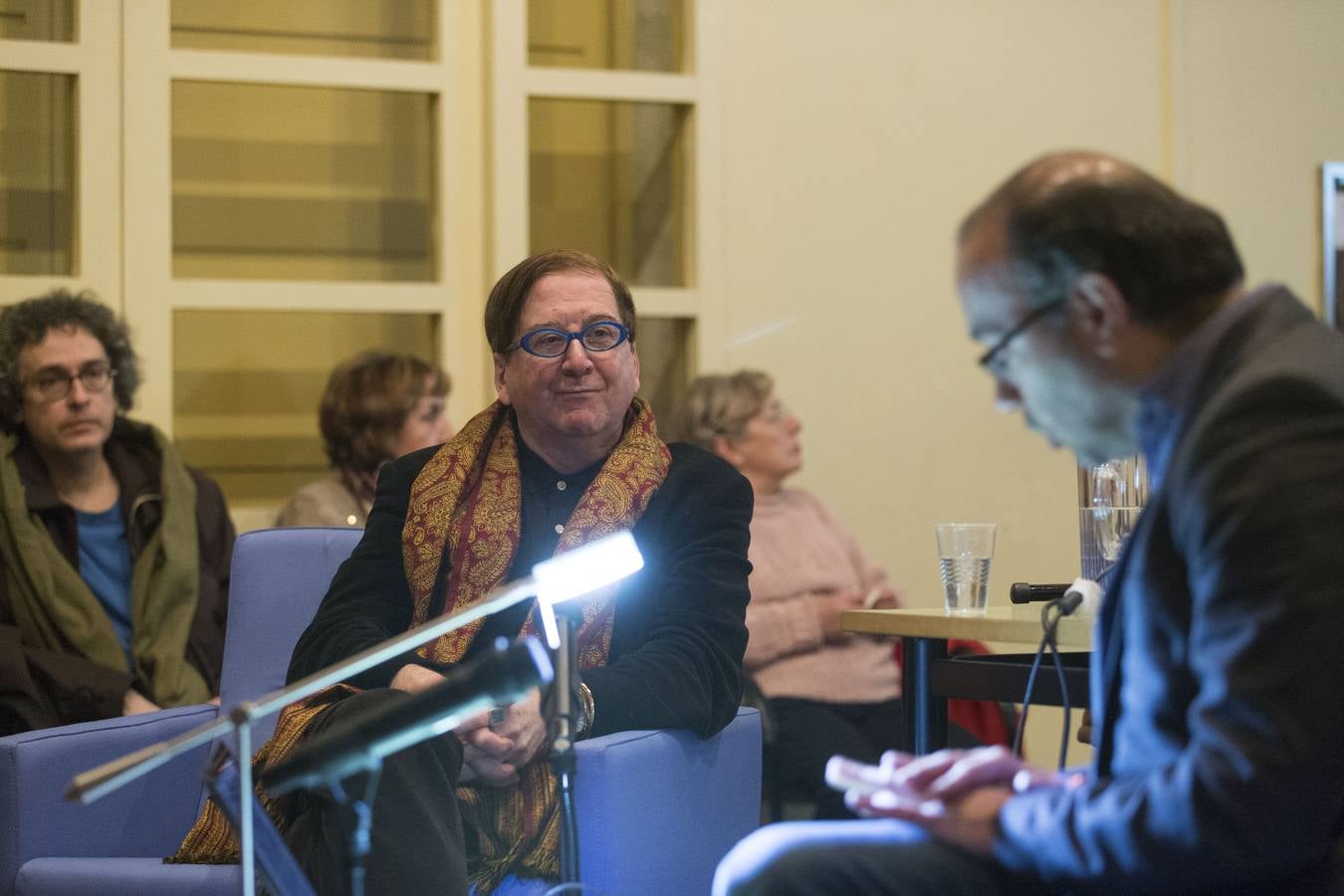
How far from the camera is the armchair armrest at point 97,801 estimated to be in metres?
2.22

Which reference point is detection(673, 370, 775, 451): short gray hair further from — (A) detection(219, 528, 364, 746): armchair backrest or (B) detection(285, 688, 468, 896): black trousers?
(B) detection(285, 688, 468, 896): black trousers

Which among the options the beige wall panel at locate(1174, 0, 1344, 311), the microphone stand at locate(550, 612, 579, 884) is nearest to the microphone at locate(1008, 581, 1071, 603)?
the microphone stand at locate(550, 612, 579, 884)

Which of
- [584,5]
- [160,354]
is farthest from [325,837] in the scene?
[584,5]

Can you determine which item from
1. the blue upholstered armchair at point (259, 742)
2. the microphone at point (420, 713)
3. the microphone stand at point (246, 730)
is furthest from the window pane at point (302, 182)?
the microphone at point (420, 713)

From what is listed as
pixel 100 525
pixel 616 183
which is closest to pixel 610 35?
pixel 616 183

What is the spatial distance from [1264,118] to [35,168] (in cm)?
360

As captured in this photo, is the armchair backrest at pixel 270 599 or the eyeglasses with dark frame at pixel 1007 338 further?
the armchair backrest at pixel 270 599

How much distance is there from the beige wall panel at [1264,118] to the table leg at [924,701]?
2.84 meters

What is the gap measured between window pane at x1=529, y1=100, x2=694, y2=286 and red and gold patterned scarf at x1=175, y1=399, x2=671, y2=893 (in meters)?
1.80

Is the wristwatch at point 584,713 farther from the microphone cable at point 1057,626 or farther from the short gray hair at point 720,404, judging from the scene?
the short gray hair at point 720,404

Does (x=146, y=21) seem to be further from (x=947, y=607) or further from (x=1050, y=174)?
(x=1050, y=174)

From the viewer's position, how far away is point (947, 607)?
2482 mm

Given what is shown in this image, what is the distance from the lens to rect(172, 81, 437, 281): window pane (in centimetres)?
412

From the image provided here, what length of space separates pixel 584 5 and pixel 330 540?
2.22 metres
